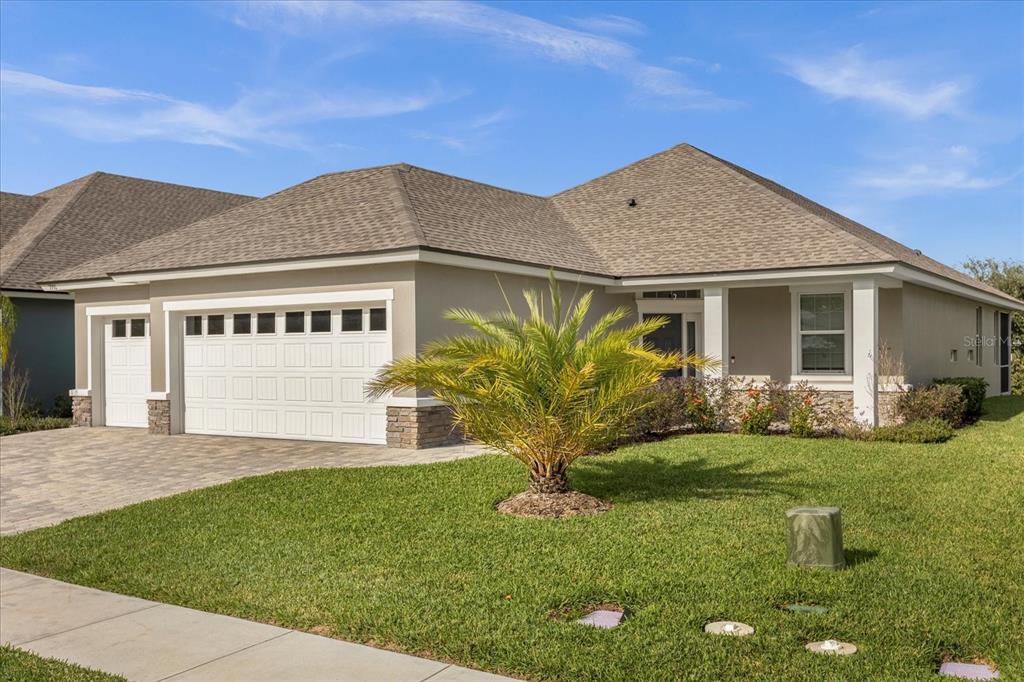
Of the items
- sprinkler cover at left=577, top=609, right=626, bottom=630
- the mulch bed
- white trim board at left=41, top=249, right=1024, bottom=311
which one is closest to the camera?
sprinkler cover at left=577, top=609, right=626, bottom=630

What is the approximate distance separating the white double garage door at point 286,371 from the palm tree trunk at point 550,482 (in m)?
5.91

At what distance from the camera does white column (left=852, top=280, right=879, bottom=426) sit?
1516 cm

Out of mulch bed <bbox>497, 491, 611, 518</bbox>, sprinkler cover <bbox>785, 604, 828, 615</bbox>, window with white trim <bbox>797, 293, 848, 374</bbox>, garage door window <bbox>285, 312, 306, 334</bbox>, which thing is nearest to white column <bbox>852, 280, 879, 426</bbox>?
window with white trim <bbox>797, 293, 848, 374</bbox>

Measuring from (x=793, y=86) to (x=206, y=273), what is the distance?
13.7 metres

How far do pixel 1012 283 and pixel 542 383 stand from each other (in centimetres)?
3400

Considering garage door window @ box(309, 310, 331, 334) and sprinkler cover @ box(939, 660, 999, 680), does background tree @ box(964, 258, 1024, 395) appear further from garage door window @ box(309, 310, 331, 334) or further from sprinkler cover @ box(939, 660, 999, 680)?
sprinkler cover @ box(939, 660, 999, 680)

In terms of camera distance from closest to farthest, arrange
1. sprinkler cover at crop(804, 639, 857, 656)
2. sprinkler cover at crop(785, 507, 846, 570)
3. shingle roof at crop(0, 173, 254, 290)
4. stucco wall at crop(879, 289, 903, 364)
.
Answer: sprinkler cover at crop(804, 639, 857, 656)
sprinkler cover at crop(785, 507, 846, 570)
stucco wall at crop(879, 289, 903, 364)
shingle roof at crop(0, 173, 254, 290)

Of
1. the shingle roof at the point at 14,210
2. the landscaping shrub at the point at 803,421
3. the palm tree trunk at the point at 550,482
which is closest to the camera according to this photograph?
the palm tree trunk at the point at 550,482

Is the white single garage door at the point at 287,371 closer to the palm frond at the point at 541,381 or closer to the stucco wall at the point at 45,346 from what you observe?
the palm frond at the point at 541,381

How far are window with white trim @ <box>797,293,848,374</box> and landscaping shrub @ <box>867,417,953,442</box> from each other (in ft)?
7.92

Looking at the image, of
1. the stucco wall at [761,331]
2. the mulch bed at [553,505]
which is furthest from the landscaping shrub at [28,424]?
the stucco wall at [761,331]

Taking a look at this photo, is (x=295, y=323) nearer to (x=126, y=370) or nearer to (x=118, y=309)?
(x=118, y=309)

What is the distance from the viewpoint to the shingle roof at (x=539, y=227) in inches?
619

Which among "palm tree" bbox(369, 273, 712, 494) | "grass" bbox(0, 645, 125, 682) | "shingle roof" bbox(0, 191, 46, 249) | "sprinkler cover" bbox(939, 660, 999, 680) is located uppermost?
"shingle roof" bbox(0, 191, 46, 249)
